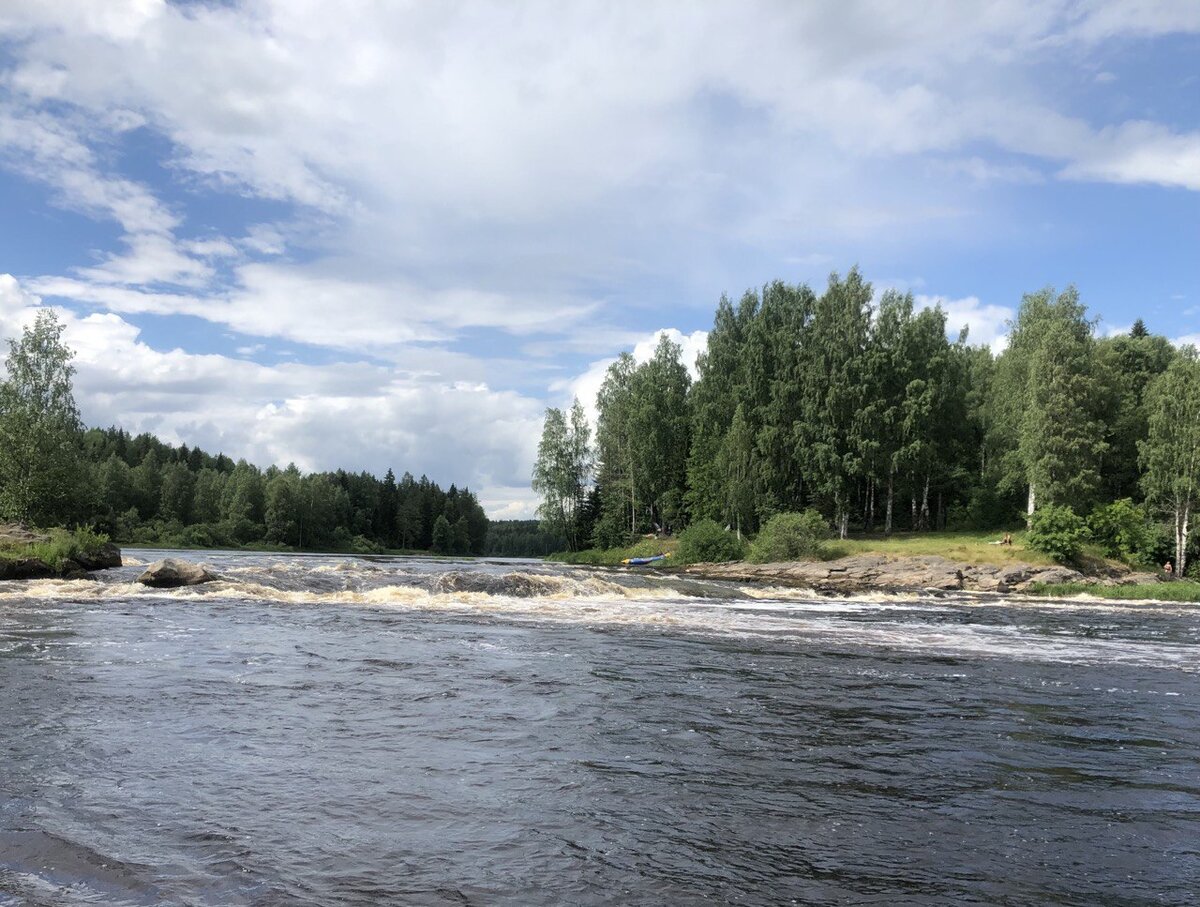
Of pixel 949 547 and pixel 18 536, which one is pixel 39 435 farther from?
pixel 949 547

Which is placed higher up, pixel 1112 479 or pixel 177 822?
pixel 1112 479

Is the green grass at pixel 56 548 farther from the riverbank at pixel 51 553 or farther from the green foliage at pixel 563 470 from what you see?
the green foliage at pixel 563 470

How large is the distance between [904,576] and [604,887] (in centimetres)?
4408

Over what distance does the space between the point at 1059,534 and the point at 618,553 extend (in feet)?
133

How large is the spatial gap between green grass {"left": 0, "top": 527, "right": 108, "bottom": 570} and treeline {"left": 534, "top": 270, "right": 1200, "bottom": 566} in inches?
1712

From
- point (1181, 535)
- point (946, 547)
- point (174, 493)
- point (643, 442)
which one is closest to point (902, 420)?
point (946, 547)

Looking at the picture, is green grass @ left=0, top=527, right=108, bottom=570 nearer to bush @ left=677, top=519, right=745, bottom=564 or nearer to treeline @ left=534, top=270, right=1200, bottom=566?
bush @ left=677, top=519, right=745, bottom=564

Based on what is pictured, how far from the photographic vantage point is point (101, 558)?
133 feet

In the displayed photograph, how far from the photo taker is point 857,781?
8.99 m

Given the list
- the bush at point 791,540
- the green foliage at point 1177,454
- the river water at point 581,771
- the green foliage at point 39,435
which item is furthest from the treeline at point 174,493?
the green foliage at point 1177,454

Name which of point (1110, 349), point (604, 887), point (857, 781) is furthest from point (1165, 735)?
point (1110, 349)

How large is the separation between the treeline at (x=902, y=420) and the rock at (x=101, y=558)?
42.3 metres

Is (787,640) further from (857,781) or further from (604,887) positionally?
(604,887)

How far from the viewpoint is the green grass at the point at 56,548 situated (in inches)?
1325
